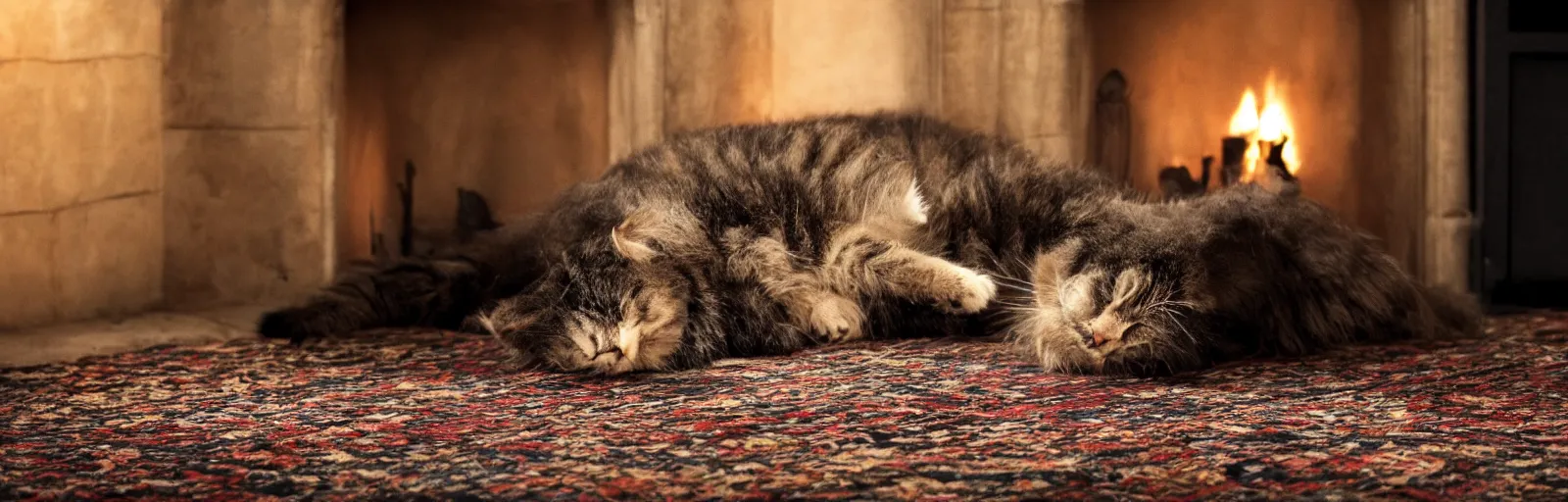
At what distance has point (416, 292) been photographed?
3.68 m

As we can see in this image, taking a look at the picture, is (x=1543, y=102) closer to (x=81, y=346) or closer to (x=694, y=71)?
(x=694, y=71)

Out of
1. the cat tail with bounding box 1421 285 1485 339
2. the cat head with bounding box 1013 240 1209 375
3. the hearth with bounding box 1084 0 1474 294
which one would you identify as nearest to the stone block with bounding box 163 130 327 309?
the cat head with bounding box 1013 240 1209 375

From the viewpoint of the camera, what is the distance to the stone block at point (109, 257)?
3.70 m

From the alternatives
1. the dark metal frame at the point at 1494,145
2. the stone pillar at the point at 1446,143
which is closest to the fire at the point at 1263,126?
the stone pillar at the point at 1446,143

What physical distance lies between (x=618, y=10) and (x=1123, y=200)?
184cm

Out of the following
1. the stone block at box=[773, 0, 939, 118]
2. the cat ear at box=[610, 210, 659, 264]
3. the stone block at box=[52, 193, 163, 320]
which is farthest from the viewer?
the stone block at box=[773, 0, 939, 118]

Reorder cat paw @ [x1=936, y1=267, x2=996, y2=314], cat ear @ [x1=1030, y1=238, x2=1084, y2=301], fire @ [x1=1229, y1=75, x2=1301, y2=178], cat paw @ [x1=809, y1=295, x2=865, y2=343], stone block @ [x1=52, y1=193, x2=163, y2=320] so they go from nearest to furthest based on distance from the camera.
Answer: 1. cat ear @ [x1=1030, y1=238, x2=1084, y2=301]
2. cat paw @ [x1=936, y1=267, x2=996, y2=314]
3. cat paw @ [x1=809, y1=295, x2=865, y2=343]
4. stone block @ [x1=52, y1=193, x2=163, y2=320]
5. fire @ [x1=1229, y1=75, x2=1301, y2=178]

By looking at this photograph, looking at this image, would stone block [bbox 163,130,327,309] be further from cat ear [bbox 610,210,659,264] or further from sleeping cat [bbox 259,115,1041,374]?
cat ear [bbox 610,210,659,264]

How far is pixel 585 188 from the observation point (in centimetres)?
342

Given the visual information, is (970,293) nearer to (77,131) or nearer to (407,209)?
(407,209)

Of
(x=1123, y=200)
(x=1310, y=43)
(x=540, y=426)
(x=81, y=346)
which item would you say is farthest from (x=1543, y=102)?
(x=81, y=346)

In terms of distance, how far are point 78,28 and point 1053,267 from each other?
2.38 meters

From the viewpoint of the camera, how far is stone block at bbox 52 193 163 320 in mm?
3699

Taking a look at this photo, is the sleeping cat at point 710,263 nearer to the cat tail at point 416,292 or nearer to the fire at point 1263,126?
the cat tail at point 416,292
